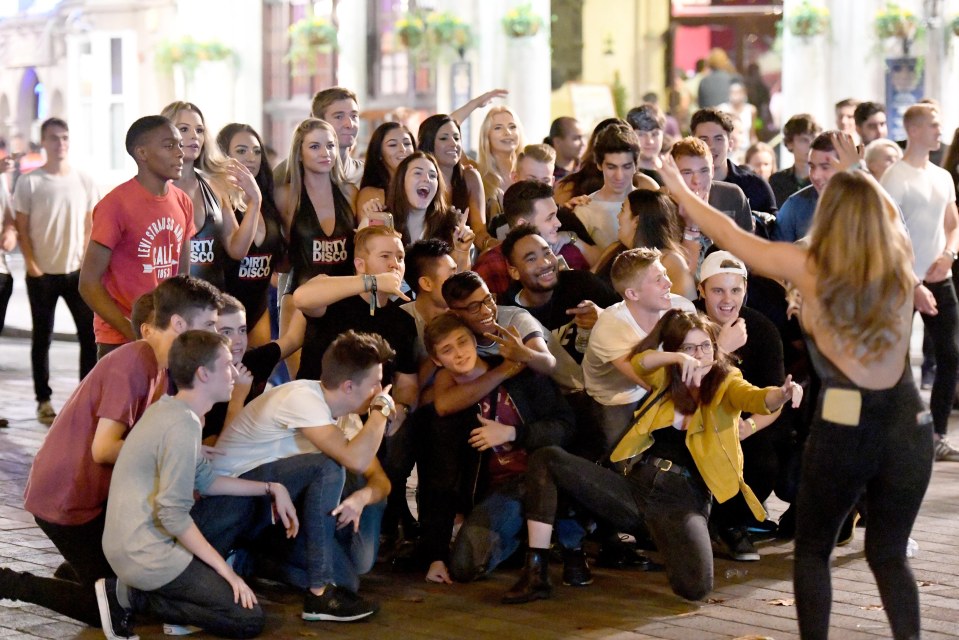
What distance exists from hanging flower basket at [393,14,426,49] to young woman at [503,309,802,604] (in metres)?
12.8

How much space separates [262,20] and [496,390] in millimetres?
15589

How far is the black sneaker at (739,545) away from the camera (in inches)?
237

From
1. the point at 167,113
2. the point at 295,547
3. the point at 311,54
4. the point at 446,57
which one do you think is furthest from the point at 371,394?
the point at 311,54

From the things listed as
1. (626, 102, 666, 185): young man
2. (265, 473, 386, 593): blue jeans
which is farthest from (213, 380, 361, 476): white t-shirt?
(626, 102, 666, 185): young man

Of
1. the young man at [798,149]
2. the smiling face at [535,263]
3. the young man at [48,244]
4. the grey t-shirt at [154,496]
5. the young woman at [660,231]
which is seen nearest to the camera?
the grey t-shirt at [154,496]

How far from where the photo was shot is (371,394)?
5.32 m

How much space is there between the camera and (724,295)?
20.0 feet

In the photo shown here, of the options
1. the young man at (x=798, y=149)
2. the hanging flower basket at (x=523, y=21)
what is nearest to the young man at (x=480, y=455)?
the young man at (x=798, y=149)

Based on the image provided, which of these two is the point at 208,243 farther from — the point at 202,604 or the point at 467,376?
the point at 202,604

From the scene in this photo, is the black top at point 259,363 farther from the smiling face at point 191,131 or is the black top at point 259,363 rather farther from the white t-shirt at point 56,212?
the white t-shirt at point 56,212

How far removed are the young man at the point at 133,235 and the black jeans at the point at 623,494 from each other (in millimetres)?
1826

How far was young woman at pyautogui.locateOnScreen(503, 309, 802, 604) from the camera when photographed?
216 inches

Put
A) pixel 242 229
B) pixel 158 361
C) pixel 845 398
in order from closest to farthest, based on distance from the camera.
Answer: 1. pixel 845 398
2. pixel 158 361
3. pixel 242 229

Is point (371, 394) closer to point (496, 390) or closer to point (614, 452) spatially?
point (496, 390)
